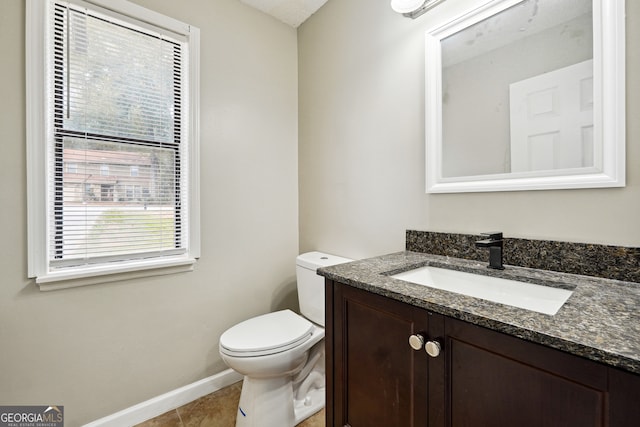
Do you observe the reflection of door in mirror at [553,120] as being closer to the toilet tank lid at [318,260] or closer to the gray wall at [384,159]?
the gray wall at [384,159]

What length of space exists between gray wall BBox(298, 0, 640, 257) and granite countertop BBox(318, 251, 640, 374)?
19 centimetres

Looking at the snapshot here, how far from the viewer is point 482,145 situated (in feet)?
3.91

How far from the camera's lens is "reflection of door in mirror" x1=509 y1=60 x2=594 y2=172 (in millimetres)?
940

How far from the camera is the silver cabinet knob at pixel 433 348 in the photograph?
0.72 metres

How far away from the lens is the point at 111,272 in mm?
1427

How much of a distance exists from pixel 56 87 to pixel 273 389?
68.6 inches

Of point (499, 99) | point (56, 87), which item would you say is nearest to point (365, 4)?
point (499, 99)

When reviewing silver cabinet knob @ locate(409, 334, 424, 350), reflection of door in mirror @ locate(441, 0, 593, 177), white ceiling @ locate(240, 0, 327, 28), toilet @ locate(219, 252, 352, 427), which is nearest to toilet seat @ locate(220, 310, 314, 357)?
toilet @ locate(219, 252, 352, 427)

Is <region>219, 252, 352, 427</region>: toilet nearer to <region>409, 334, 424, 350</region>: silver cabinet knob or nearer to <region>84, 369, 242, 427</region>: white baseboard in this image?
<region>84, 369, 242, 427</region>: white baseboard

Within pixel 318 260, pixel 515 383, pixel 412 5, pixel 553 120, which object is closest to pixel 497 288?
pixel 515 383

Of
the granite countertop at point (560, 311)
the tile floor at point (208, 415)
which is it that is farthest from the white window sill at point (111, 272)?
the granite countertop at point (560, 311)

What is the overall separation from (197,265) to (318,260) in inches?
28.4

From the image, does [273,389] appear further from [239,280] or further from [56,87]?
[56,87]

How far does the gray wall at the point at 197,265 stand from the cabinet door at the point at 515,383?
4.78 ft
